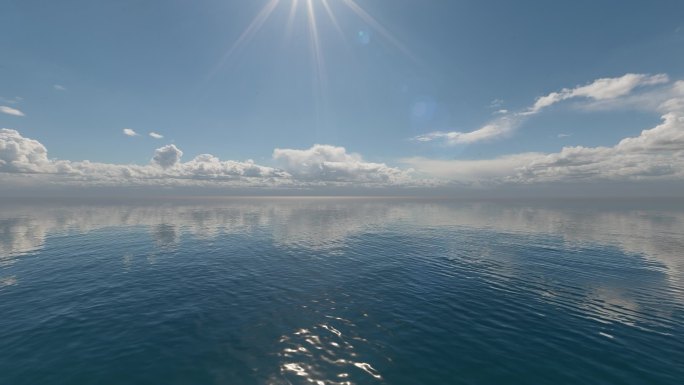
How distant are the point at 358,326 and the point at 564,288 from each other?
2909 cm

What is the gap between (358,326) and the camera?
80.0ft

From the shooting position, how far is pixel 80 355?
19.9 meters

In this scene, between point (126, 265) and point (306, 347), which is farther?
point (126, 265)

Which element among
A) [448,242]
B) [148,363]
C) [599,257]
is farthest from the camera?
[448,242]

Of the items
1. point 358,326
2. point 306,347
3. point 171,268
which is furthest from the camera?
point 171,268

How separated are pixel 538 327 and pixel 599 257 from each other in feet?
138

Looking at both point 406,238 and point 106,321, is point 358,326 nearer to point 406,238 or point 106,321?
point 106,321

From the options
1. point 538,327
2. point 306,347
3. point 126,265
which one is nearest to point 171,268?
point 126,265

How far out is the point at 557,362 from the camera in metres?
19.6

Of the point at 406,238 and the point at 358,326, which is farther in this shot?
the point at 406,238

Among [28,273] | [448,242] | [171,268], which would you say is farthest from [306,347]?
[448,242]

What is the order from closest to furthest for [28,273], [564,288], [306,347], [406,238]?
[306,347] < [564,288] < [28,273] < [406,238]

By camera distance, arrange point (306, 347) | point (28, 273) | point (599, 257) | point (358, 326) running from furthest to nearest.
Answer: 1. point (599, 257)
2. point (28, 273)
3. point (358, 326)
4. point (306, 347)

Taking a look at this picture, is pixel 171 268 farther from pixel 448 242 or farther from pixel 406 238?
pixel 448 242
